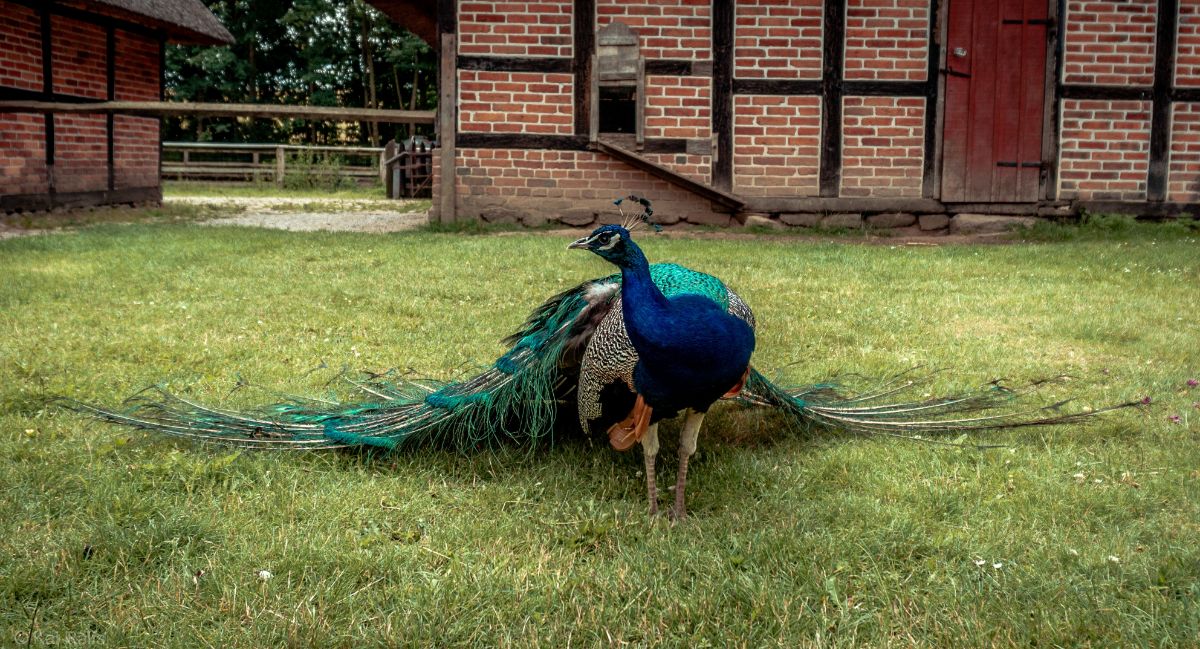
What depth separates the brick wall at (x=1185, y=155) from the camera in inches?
460

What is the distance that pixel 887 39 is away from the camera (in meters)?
11.4

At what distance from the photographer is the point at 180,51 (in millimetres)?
33969

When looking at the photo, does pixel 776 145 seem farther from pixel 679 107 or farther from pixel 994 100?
pixel 994 100

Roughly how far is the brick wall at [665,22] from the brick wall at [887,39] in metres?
1.61

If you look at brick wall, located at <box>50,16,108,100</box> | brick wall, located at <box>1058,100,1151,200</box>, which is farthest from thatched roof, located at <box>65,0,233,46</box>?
brick wall, located at <box>1058,100,1151,200</box>

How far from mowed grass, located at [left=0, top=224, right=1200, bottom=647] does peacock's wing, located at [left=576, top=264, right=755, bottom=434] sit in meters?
0.33

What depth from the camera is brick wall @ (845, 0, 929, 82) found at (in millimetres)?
11359

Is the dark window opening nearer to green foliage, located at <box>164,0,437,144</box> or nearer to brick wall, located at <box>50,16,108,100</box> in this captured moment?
brick wall, located at <box>50,16,108,100</box>

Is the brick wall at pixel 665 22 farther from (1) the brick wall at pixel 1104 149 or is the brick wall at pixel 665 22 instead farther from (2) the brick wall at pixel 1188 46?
(2) the brick wall at pixel 1188 46

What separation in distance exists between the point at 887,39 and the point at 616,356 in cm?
932

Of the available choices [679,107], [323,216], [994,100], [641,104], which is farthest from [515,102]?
[994,100]

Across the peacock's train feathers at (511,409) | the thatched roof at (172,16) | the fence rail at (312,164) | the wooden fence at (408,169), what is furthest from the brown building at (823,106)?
the wooden fence at (408,169)

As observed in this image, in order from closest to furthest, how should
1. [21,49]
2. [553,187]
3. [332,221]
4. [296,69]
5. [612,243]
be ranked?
[612,243], [553,187], [21,49], [332,221], [296,69]

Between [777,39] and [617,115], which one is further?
[617,115]
